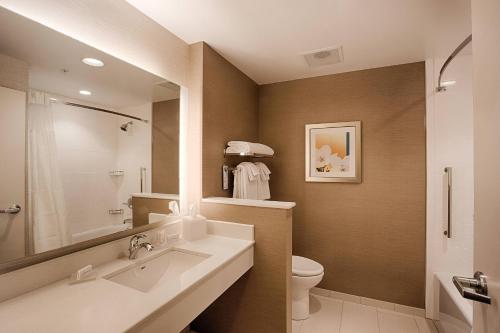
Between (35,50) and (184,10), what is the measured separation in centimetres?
86

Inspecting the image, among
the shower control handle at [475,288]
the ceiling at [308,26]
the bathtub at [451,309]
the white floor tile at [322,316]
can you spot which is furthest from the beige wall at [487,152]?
the white floor tile at [322,316]

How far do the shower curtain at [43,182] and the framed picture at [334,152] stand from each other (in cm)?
212

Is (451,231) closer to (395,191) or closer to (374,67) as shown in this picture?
(395,191)

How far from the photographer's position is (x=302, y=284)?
6.61ft

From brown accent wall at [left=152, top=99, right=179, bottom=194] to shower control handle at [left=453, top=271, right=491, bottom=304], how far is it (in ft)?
5.42

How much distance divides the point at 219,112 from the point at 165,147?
0.59 metres

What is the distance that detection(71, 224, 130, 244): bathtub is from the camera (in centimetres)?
119

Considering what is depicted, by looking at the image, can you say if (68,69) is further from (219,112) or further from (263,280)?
(263,280)

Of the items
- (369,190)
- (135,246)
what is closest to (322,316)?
(369,190)

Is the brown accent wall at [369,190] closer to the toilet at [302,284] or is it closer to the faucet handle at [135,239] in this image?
the toilet at [302,284]

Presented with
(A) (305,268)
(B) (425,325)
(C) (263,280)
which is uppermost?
(C) (263,280)

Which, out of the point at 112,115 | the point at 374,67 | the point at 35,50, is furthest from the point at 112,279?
the point at 374,67

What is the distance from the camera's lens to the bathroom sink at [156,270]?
125 cm

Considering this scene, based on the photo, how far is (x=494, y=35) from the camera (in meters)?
0.60
